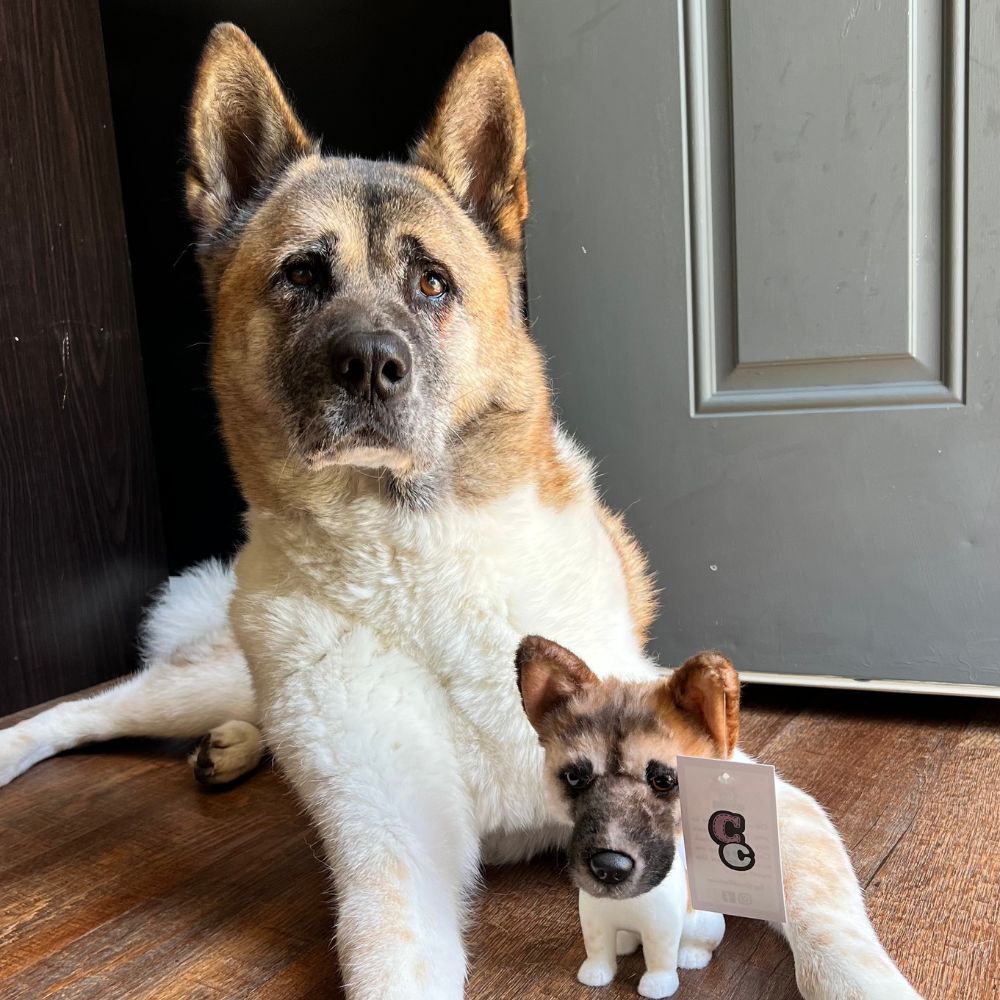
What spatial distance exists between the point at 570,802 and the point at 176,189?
2278mm

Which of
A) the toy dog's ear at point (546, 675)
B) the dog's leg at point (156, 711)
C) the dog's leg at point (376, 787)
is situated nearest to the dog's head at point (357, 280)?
the dog's leg at point (376, 787)

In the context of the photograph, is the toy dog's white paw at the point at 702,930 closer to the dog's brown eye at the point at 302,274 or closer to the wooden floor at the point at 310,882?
the wooden floor at the point at 310,882

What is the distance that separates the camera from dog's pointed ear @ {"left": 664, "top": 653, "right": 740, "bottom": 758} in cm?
81

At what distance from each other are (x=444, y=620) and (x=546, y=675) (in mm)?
286

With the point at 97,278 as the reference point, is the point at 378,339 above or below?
below

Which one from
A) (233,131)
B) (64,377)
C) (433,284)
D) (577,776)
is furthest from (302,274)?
(64,377)

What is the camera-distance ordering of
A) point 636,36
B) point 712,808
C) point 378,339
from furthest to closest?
point 636,36 < point 378,339 < point 712,808

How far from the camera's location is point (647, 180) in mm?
1703

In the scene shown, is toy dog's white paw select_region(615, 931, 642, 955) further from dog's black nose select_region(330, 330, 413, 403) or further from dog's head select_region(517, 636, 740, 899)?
dog's black nose select_region(330, 330, 413, 403)

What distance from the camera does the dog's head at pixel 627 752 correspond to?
79 cm

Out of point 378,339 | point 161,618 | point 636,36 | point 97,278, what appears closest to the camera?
point 378,339

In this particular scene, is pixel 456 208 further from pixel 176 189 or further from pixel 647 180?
pixel 176 189

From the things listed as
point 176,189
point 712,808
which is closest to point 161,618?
point 176,189

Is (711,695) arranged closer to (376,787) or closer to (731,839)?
(731,839)
